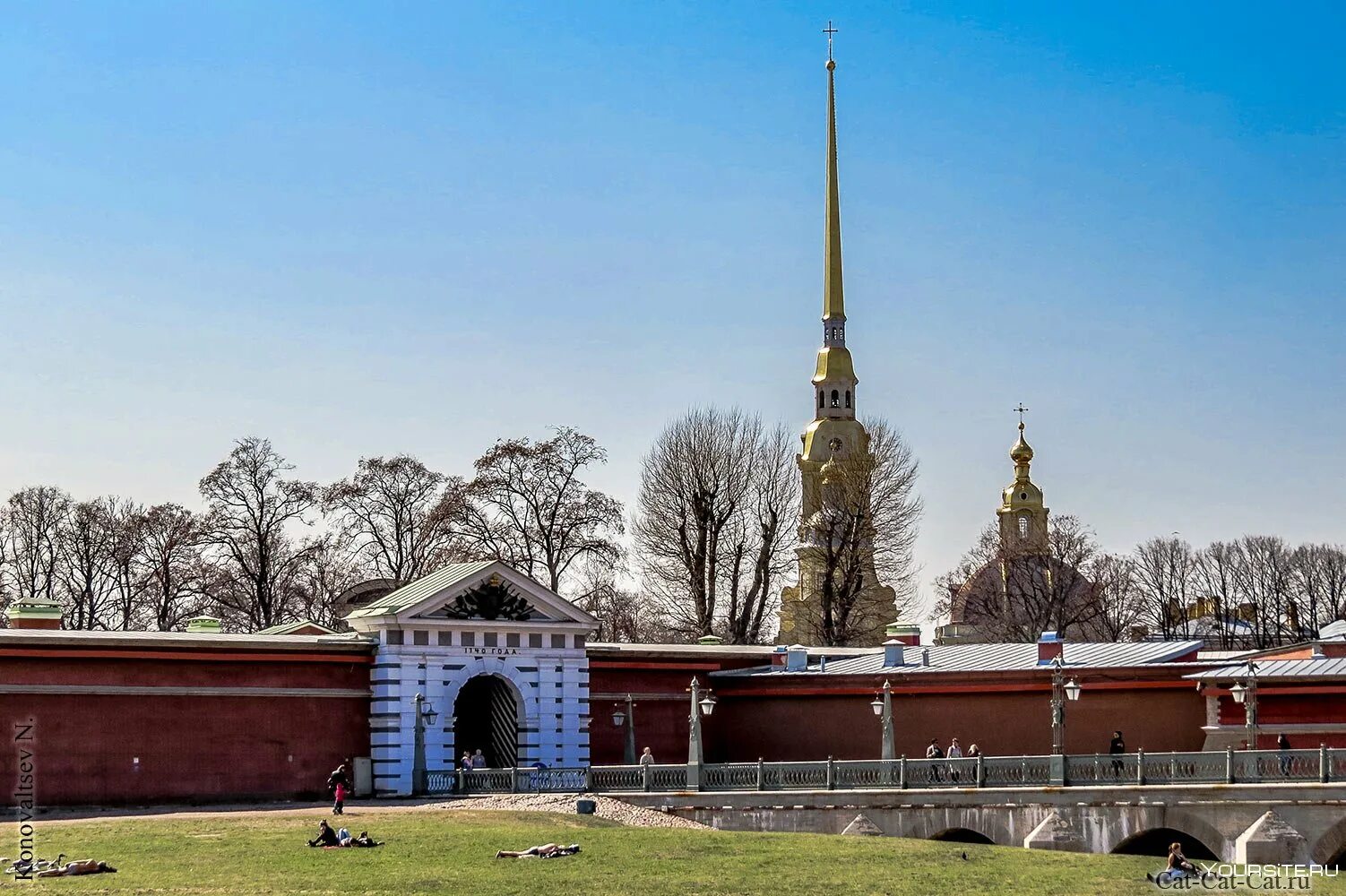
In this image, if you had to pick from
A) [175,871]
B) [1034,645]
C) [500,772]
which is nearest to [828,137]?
[1034,645]

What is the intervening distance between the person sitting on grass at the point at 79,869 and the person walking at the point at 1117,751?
21274 millimetres

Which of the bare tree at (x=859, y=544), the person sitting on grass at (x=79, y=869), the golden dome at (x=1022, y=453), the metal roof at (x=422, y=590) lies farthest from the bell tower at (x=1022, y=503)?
the person sitting on grass at (x=79, y=869)

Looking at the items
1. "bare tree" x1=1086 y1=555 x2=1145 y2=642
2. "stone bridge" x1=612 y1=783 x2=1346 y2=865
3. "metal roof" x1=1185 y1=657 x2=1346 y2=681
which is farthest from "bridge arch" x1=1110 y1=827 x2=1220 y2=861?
"bare tree" x1=1086 y1=555 x2=1145 y2=642

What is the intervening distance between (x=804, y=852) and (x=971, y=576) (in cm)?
6443

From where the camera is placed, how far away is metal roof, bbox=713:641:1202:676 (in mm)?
48750

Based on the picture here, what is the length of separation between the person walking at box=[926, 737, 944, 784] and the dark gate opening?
1050 cm

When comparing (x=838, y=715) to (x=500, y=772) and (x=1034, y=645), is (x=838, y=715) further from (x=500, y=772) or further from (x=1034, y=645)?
(x=500, y=772)

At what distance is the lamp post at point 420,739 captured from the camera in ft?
150

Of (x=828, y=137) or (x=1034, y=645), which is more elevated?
(x=828, y=137)

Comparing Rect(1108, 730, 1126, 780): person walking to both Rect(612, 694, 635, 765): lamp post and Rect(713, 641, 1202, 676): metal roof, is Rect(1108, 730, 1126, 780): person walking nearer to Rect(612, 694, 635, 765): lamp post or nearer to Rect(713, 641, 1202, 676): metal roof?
Rect(713, 641, 1202, 676): metal roof

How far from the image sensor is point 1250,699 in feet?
141

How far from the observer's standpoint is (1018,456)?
118 m

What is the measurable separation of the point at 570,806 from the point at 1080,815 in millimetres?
10699

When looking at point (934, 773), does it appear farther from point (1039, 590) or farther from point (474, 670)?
point (1039, 590)
